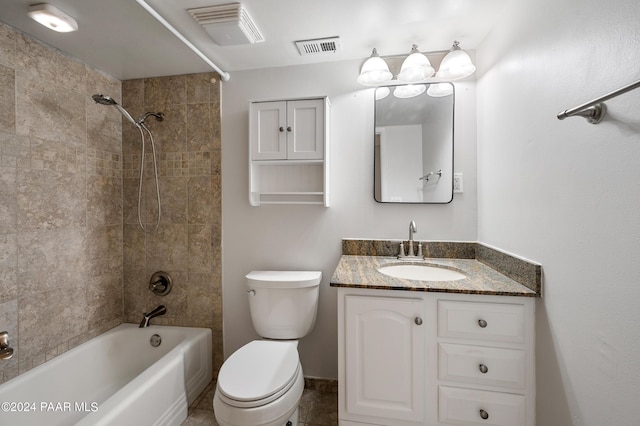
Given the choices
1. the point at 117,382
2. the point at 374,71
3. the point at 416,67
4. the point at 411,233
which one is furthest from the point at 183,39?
the point at 117,382

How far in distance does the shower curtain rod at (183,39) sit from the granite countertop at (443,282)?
58.1 inches

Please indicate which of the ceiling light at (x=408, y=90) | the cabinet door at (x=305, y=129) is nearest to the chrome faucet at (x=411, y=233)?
the cabinet door at (x=305, y=129)

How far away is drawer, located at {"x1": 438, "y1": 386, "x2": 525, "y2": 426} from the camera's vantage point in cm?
108

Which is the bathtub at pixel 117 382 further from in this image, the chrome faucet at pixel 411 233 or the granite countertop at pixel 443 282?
the chrome faucet at pixel 411 233

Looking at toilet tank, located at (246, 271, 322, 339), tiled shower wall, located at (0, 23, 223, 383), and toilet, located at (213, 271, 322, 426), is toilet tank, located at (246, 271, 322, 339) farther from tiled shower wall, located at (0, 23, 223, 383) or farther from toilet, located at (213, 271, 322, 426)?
tiled shower wall, located at (0, 23, 223, 383)

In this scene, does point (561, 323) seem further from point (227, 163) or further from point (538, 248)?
point (227, 163)

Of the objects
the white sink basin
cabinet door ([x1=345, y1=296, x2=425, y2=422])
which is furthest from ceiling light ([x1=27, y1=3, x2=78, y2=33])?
the white sink basin

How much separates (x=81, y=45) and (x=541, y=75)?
7.57 ft

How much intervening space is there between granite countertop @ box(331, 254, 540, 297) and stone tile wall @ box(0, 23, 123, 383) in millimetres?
1591

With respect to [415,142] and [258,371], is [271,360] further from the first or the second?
[415,142]

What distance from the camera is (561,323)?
3.10 feet

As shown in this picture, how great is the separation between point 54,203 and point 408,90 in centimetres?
219

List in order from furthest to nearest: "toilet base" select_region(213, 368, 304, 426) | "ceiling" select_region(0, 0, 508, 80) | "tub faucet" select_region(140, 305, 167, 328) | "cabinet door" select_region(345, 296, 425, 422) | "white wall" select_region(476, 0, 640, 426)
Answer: "tub faucet" select_region(140, 305, 167, 328), "ceiling" select_region(0, 0, 508, 80), "cabinet door" select_region(345, 296, 425, 422), "toilet base" select_region(213, 368, 304, 426), "white wall" select_region(476, 0, 640, 426)

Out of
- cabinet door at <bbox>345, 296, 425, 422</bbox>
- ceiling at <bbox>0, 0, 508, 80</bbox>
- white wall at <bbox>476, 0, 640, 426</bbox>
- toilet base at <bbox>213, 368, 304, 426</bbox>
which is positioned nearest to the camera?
white wall at <bbox>476, 0, 640, 426</bbox>
